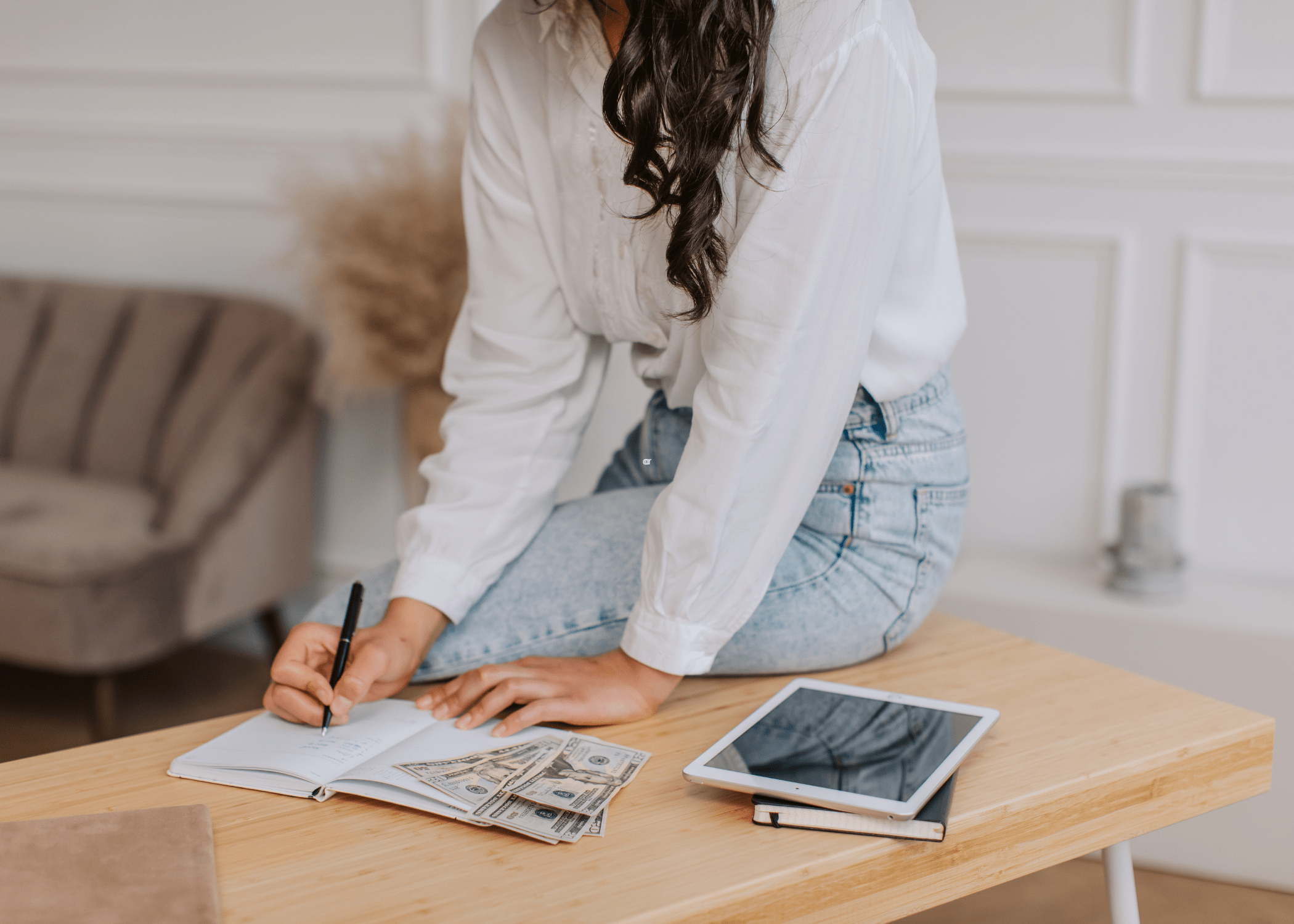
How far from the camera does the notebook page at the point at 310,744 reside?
0.83 meters

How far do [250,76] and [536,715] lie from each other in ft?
6.33

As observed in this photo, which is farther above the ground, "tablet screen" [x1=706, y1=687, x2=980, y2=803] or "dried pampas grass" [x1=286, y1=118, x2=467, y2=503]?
"dried pampas grass" [x1=286, y1=118, x2=467, y2=503]

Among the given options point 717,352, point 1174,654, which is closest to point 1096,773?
point 717,352

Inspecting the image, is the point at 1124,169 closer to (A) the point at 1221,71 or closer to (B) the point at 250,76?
(A) the point at 1221,71

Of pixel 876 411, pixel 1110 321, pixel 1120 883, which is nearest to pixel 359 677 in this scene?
pixel 876 411

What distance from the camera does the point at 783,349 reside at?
873 millimetres

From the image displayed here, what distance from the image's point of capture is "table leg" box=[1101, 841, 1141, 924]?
921 mm

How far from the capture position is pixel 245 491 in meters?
2.09

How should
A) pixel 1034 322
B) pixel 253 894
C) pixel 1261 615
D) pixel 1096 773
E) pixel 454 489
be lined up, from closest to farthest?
pixel 253 894, pixel 1096 773, pixel 454 489, pixel 1261 615, pixel 1034 322

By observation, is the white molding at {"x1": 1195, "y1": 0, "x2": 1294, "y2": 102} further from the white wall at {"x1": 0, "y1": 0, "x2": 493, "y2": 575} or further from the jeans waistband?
the white wall at {"x1": 0, "y1": 0, "x2": 493, "y2": 575}

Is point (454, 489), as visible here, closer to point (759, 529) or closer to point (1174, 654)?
point (759, 529)

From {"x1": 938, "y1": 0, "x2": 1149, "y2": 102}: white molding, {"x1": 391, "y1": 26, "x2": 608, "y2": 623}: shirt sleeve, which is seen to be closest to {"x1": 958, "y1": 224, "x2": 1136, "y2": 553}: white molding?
{"x1": 938, "y1": 0, "x2": 1149, "y2": 102}: white molding

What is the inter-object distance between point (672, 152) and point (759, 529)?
12.3 inches

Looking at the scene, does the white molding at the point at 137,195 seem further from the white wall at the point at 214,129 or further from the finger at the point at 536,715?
the finger at the point at 536,715
